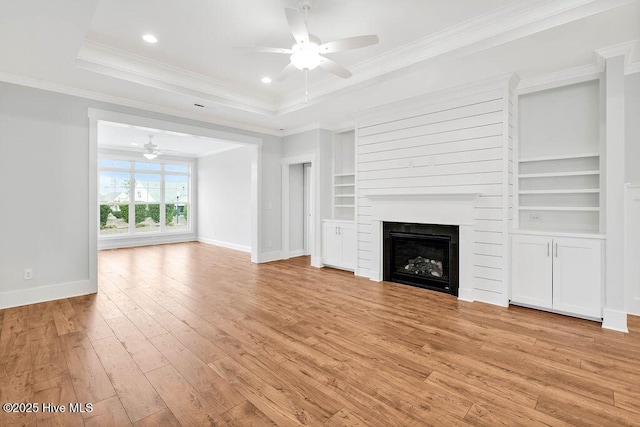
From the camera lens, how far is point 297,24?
2482mm

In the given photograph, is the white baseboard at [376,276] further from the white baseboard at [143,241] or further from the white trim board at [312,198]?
the white baseboard at [143,241]

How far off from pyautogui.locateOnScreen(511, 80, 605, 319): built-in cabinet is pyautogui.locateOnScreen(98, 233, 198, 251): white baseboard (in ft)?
29.7

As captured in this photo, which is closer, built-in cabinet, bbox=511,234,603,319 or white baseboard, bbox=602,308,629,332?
white baseboard, bbox=602,308,629,332

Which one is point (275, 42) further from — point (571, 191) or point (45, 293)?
point (45, 293)

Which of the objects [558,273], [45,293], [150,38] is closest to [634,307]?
[558,273]

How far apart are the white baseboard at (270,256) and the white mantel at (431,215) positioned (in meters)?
2.50

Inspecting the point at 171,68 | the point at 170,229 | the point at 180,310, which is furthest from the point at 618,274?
the point at 170,229

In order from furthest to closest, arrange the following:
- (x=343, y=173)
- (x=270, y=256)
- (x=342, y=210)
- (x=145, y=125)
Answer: (x=270, y=256), (x=342, y=210), (x=343, y=173), (x=145, y=125)

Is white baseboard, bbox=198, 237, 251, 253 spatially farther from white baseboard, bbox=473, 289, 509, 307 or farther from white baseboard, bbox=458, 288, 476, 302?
white baseboard, bbox=473, 289, 509, 307

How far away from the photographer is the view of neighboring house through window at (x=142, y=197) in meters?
8.46

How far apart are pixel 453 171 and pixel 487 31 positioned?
1.76 m

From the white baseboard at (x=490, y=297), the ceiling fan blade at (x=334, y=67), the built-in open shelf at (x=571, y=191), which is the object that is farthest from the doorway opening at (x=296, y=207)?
the built-in open shelf at (x=571, y=191)

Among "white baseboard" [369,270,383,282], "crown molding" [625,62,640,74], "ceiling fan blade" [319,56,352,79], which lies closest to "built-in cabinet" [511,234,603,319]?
"white baseboard" [369,270,383,282]

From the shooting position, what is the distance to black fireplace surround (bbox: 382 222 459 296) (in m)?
4.21
